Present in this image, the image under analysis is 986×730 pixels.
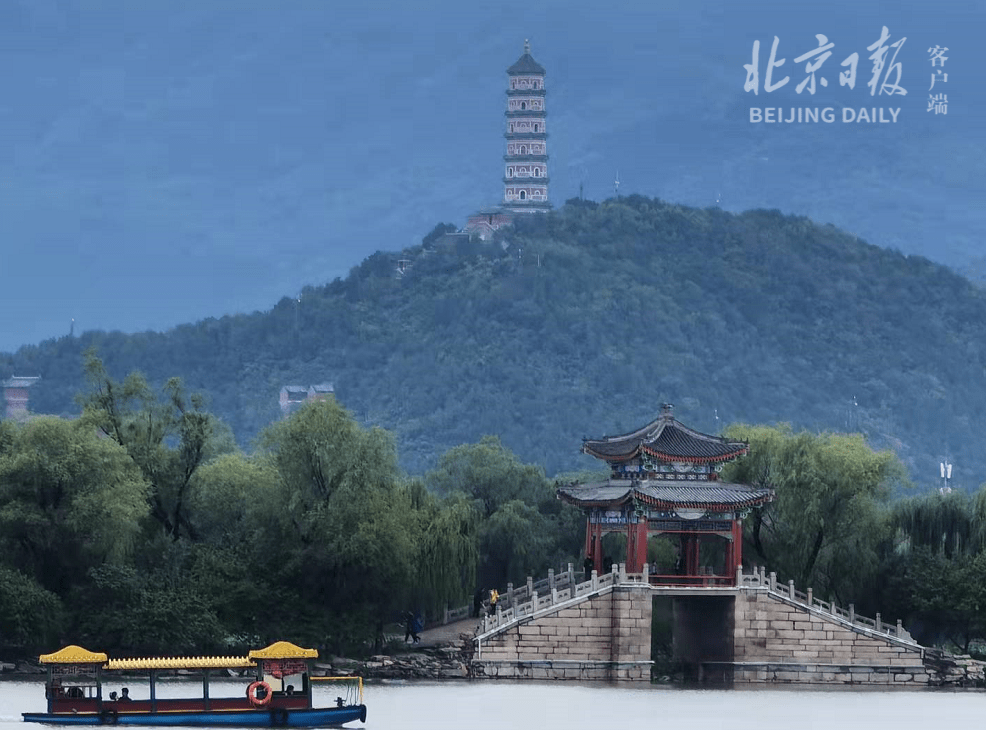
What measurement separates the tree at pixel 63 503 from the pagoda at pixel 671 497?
482 inches

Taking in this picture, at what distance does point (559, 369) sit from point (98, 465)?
112m

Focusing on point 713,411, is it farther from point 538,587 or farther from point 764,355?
point 538,587

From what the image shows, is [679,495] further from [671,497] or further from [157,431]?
[157,431]

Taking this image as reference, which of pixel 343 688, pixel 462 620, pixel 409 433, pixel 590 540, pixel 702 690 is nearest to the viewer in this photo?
pixel 343 688

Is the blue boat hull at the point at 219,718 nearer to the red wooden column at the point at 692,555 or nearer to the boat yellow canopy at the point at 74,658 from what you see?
the boat yellow canopy at the point at 74,658

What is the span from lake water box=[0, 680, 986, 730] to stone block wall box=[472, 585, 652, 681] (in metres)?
1.31

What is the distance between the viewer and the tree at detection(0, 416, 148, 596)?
63.2m

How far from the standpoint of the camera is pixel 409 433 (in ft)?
539


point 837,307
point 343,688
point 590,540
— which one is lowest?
point 343,688

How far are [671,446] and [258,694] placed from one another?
18.7m

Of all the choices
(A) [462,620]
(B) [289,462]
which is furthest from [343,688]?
(A) [462,620]

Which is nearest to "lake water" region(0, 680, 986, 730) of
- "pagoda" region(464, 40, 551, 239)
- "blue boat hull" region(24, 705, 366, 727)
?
"blue boat hull" region(24, 705, 366, 727)

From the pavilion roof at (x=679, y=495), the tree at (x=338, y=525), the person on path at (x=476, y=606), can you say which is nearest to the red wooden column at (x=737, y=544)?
the pavilion roof at (x=679, y=495)

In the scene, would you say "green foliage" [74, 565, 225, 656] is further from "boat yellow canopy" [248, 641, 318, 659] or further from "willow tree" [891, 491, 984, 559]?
"willow tree" [891, 491, 984, 559]
